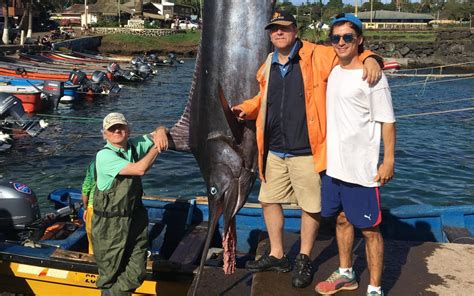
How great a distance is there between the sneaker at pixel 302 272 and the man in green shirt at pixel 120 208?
99cm

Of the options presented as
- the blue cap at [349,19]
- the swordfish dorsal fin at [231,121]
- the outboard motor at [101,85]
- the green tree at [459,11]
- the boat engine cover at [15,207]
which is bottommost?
the boat engine cover at [15,207]

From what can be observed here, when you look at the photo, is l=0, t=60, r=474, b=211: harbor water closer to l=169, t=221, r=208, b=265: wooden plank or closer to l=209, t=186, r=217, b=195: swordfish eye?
Result: l=169, t=221, r=208, b=265: wooden plank

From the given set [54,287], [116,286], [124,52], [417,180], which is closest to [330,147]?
[116,286]

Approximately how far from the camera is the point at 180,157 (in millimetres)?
11328

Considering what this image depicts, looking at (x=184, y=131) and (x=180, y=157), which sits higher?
(x=184, y=131)

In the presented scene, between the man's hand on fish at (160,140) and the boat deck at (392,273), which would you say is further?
the man's hand on fish at (160,140)

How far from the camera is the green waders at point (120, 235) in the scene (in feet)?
10.6

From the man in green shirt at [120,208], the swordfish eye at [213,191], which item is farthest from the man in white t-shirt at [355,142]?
the man in green shirt at [120,208]

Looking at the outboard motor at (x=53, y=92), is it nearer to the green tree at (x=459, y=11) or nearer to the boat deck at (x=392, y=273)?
the boat deck at (x=392, y=273)

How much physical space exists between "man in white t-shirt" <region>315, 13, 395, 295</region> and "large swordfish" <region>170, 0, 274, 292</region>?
1.90 feet

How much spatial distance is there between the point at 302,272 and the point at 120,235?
1148 mm

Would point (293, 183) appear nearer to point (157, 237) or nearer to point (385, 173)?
point (385, 173)

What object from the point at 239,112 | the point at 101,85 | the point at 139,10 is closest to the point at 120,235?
the point at 239,112

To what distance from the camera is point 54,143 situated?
12.1m
